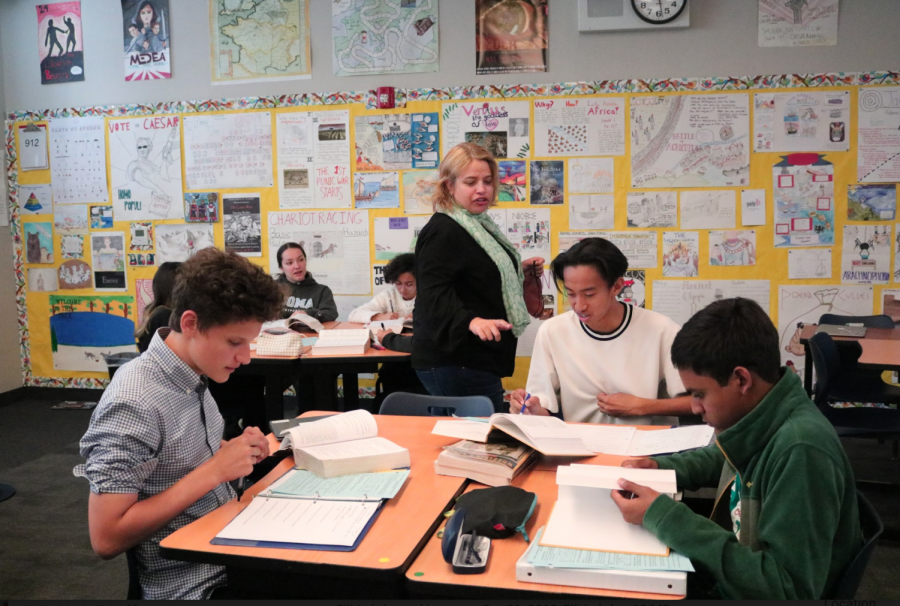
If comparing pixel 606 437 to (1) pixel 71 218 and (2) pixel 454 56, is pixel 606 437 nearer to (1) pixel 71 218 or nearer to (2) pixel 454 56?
(2) pixel 454 56

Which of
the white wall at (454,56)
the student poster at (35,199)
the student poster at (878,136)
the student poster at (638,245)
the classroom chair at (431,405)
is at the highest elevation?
the white wall at (454,56)

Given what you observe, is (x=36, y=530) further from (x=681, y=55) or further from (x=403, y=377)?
(x=681, y=55)

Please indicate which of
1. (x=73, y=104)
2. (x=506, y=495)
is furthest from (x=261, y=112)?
(x=506, y=495)

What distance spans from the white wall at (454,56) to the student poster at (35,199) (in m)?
0.27

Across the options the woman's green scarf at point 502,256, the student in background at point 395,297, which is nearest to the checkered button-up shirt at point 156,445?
the woman's green scarf at point 502,256

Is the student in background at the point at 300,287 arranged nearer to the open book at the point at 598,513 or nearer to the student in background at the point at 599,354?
the student in background at the point at 599,354

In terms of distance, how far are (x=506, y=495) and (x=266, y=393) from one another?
244 centimetres

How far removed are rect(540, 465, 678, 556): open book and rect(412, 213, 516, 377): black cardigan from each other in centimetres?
94

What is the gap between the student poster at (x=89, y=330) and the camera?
5.81 meters

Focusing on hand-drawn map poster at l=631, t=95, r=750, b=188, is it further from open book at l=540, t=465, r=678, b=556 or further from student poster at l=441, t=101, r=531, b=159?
open book at l=540, t=465, r=678, b=556

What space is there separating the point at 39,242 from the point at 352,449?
5.26 m

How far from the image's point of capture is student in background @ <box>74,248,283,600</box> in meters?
1.41

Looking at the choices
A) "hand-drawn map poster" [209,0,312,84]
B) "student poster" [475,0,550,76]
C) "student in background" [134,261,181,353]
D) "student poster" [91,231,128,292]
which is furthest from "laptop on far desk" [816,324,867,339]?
"student poster" [91,231,128,292]

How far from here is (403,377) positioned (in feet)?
13.0
